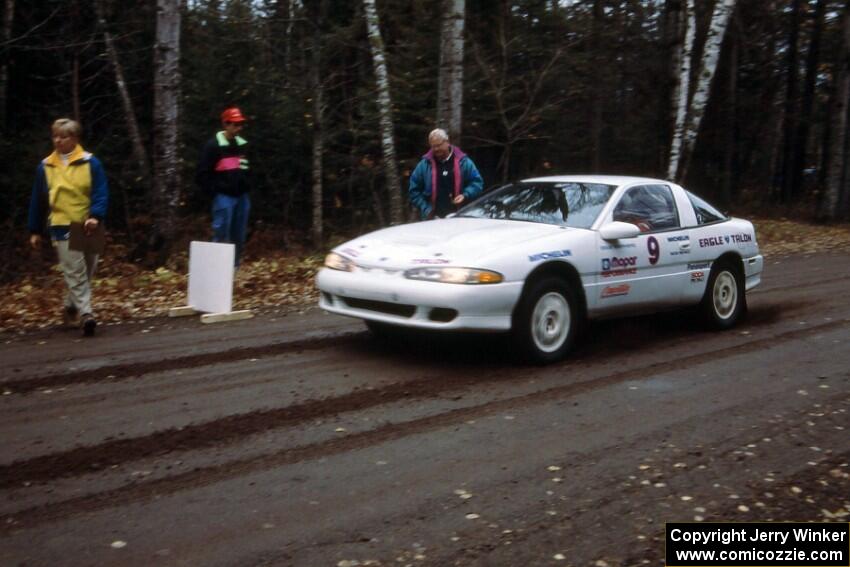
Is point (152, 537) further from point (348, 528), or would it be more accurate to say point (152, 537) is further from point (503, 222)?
point (503, 222)

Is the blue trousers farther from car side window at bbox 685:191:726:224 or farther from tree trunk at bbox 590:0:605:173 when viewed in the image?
tree trunk at bbox 590:0:605:173

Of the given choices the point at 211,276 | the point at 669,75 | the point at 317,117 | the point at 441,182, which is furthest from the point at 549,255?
the point at 669,75

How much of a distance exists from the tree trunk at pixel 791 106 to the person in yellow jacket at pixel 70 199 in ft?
89.7

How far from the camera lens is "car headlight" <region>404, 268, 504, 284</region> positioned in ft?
23.4

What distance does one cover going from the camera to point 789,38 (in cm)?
3209

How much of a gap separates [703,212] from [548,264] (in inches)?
105

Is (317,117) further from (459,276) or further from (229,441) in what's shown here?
(229,441)

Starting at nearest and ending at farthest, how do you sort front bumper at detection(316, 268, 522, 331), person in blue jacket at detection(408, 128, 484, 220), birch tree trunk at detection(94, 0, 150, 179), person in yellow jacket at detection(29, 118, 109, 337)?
front bumper at detection(316, 268, 522, 331) → person in yellow jacket at detection(29, 118, 109, 337) → person in blue jacket at detection(408, 128, 484, 220) → birch tree trunk at detection(94, 0, 150, 179)

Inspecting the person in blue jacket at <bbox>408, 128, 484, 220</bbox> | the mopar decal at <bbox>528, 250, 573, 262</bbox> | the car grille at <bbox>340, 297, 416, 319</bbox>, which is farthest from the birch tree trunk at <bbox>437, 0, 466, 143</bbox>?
the car grille at <bbox>340, 297, 416, 319</bbox>

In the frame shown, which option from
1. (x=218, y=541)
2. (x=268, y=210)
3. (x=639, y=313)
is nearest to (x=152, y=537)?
(x=218, y=541)

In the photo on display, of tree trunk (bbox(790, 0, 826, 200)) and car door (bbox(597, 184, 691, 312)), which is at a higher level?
tree trunk (bbox(790, 0, 826, 200))

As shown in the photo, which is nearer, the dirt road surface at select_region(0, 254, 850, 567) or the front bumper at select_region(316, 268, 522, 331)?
the dirt road surface at select_region(0, 254, 850, 567)

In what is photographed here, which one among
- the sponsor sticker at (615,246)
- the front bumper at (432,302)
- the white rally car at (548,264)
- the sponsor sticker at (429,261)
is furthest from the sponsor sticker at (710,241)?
the sponsor sticker at (429,261)

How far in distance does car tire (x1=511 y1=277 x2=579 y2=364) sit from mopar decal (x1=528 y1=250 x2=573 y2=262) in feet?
0.59
